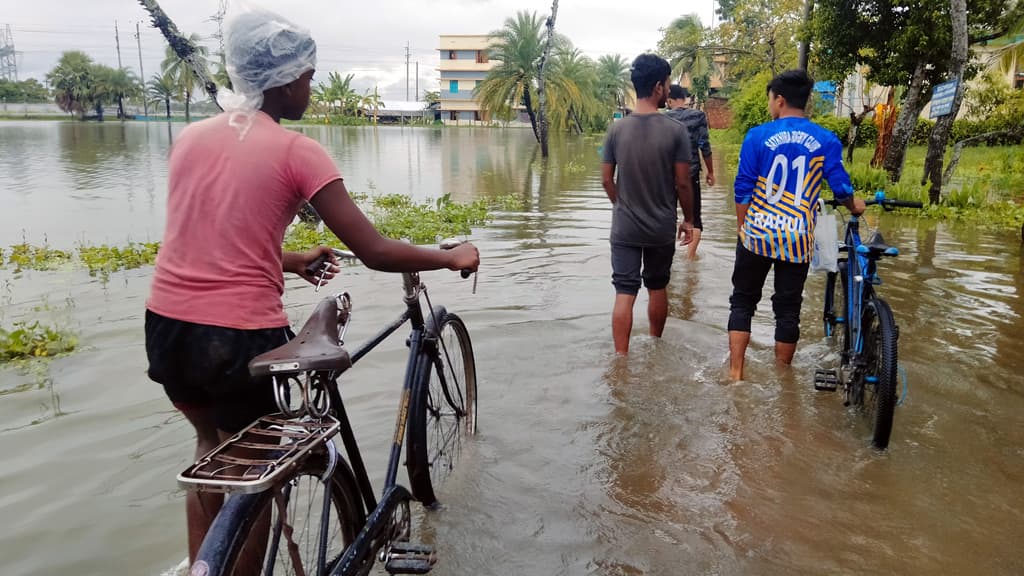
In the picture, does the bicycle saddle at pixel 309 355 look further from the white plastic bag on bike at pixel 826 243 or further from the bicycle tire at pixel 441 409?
the white plastic bag on bike at pixel 826 243

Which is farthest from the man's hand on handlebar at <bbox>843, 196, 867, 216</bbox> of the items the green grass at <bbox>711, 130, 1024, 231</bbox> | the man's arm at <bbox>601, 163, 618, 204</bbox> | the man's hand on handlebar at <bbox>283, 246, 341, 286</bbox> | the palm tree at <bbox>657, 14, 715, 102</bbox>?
the palm tree at <bbox>657, 14, 715, 102</bbox>

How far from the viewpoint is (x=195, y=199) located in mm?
2016

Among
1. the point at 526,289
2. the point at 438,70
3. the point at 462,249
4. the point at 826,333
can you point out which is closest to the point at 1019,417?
the point at 826,333

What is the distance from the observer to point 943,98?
11.2 m

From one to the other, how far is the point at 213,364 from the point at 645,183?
11.6 feet

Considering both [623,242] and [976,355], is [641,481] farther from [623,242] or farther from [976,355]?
[976,355]

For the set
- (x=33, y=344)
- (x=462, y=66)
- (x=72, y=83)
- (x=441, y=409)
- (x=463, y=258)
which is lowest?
(x=33, y=344)

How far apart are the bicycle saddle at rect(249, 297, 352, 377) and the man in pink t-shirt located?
166 mm

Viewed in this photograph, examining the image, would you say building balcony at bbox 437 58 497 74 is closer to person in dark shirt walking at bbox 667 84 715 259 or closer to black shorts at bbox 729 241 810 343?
person in dark shirt walking at bbox 667 84 715 259

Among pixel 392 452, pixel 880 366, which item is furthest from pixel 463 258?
pixel 880 366

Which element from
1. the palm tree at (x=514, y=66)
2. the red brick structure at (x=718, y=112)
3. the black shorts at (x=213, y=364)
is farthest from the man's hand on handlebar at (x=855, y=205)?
the red brick structure at (x=718, y=112)

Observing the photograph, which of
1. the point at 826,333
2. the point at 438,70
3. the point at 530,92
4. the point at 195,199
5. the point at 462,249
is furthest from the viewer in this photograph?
the point at 438,70

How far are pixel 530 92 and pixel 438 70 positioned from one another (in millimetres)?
60891

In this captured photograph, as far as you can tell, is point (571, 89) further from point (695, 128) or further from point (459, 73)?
point (459, 73)
